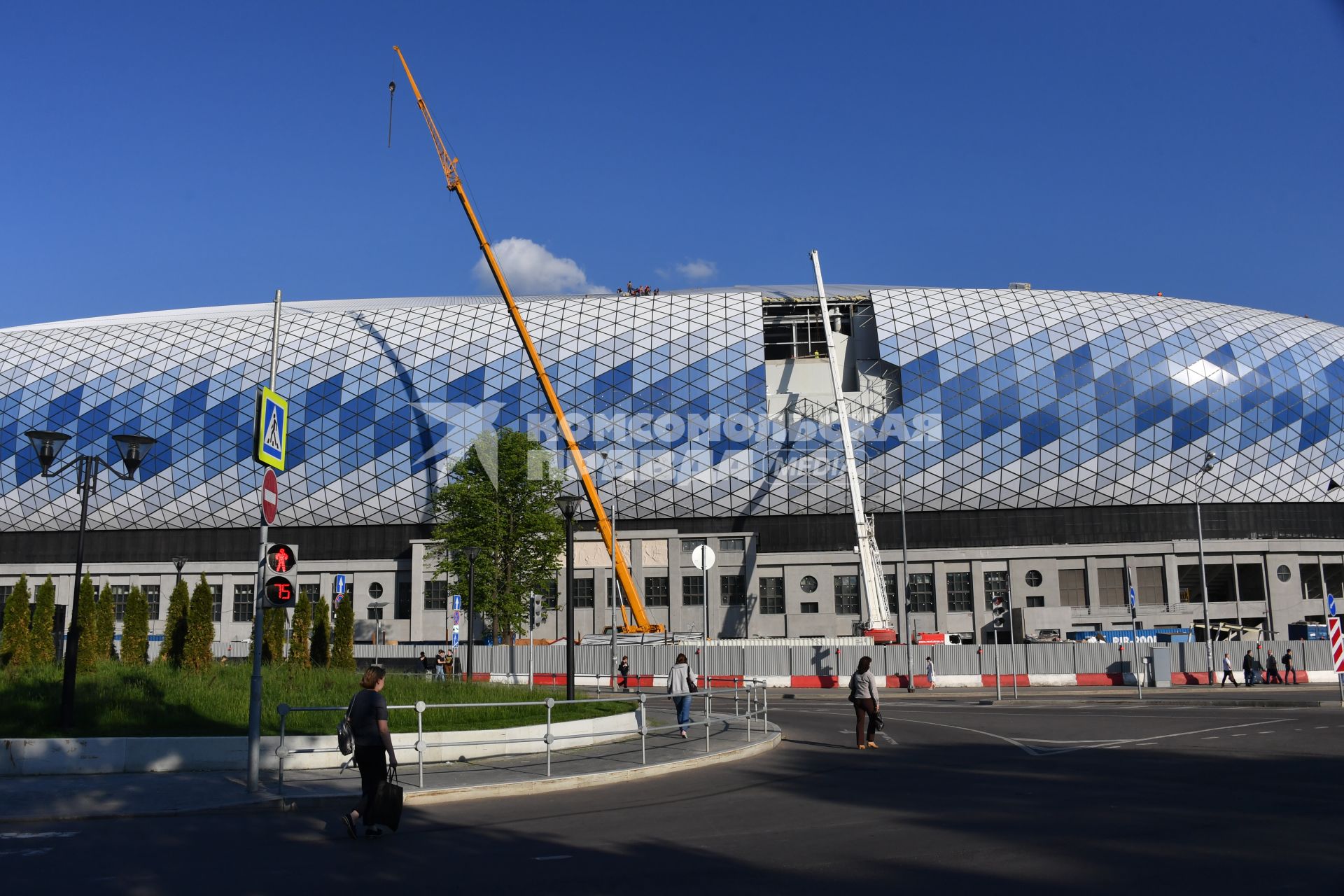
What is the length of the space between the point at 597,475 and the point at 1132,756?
58351 mm

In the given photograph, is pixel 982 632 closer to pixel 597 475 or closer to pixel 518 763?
pixel 597 475

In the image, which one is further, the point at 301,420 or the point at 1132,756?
the point at 301,420

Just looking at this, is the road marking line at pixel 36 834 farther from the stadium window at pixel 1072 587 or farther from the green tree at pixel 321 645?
the stadium window at pixel 1072 587

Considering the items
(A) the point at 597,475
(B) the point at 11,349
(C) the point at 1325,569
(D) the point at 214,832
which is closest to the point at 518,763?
(D) the point at 214,832

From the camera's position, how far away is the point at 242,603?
76.6 m

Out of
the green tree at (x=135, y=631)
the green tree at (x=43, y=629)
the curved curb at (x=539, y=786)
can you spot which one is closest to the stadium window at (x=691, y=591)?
the green tree at (x=135, y=631)

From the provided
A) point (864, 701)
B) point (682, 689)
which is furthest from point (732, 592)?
point (864, 701)

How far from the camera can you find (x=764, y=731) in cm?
2177

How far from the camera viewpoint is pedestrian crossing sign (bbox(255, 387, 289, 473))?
15211 millimetres

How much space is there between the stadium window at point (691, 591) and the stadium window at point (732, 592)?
150 cm

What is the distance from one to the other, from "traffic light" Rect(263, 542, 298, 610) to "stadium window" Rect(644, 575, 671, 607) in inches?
2278

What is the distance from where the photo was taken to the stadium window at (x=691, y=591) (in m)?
71.9

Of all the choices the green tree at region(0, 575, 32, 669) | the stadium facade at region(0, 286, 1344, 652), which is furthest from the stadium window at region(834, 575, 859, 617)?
the green tree at region(0, 575, 32, 669)

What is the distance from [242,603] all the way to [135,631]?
53428 millimetres
